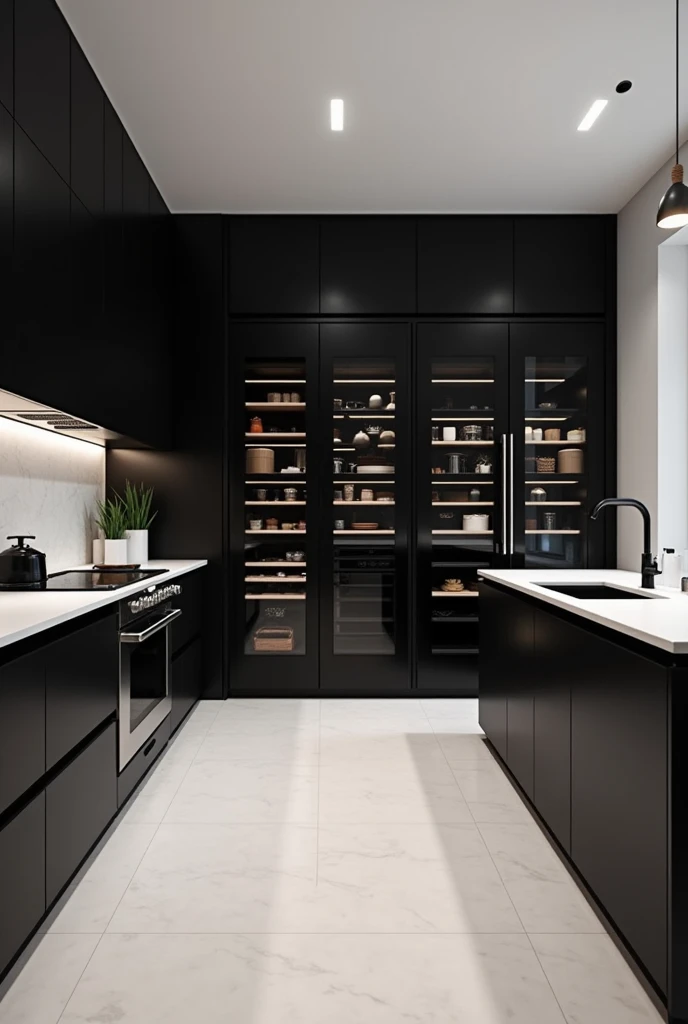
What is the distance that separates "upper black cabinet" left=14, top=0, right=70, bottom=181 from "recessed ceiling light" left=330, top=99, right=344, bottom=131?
1.12 metres

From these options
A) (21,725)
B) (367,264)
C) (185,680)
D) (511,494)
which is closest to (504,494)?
(511,494)

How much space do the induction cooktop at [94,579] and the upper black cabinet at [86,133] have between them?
4.99 feet

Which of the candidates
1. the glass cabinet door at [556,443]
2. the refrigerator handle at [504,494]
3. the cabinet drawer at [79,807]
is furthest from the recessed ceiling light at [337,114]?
the cabinet drawer at [79,807]

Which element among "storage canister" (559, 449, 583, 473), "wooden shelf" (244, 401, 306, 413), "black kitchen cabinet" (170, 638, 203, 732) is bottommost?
"black kitchen cabinet" (170, 638, 203, 732)

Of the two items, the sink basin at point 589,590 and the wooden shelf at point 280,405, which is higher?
the wooden shelf at point 280,405

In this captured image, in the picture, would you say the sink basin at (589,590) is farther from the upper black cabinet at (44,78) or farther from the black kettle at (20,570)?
the upper black cabinet at (44,78)

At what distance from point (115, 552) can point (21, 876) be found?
2.12 meters

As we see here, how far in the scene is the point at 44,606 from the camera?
2.06 meters

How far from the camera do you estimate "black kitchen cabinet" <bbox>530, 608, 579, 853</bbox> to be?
83.7 inches

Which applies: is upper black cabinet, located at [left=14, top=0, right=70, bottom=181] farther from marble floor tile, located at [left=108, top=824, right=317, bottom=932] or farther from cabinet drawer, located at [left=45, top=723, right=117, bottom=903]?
marble floor tile, located at [left=108, top=824, right=317, bottom=932]

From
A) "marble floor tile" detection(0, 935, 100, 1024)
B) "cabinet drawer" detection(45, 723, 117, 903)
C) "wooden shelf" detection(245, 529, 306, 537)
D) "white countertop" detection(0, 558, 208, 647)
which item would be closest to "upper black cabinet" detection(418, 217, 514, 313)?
"wooden shelf" detection(245, 529, 306, 537)

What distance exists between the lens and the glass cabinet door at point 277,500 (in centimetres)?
421

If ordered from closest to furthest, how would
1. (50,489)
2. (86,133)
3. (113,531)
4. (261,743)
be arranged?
(86,133)
(50,489)
(261,743)
(113,531)

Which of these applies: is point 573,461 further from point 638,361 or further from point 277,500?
Result: point 277,500
